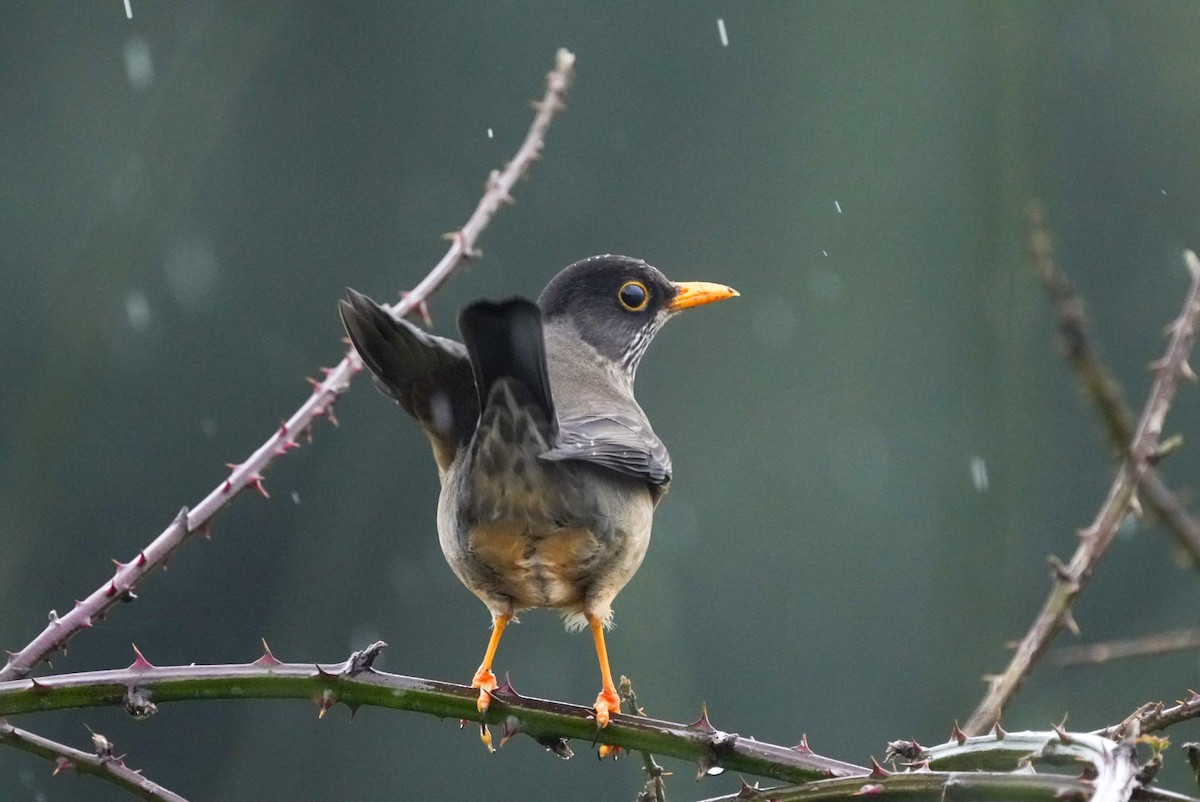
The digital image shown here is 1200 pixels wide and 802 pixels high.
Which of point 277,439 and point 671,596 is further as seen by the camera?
point 671,596

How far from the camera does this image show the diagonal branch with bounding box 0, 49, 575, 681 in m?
2.38

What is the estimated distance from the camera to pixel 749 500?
39.3ft

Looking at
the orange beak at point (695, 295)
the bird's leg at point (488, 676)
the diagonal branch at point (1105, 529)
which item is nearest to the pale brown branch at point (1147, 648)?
the diagonal branch at point (1105, 529)

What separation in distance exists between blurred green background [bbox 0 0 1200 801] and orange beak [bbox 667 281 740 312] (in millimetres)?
2913

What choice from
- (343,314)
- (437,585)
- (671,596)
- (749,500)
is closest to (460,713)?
(343,314)

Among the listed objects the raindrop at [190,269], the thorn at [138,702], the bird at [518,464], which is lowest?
the thorn at [138,702]

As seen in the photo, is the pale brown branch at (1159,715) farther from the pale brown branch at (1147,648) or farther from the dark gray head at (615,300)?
the dark gray head at (615,300)

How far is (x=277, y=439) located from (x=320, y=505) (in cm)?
725

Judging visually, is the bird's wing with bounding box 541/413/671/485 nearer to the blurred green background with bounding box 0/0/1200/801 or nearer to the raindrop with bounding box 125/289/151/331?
the blurred green background with bounding box 0/0/1200/801

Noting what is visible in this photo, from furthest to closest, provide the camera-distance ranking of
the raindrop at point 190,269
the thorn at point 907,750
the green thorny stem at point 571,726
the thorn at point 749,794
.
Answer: the raindrop at point 190,269
the thorn at point 907,750
the thorn at point 749,794
the green thorny stem at point 571,726

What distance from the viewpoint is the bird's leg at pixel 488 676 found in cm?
233

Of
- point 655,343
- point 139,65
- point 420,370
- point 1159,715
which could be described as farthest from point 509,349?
point 655,343

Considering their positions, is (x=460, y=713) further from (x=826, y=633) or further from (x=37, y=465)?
(x=826, y=633)

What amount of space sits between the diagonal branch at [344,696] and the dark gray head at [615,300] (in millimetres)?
2151
